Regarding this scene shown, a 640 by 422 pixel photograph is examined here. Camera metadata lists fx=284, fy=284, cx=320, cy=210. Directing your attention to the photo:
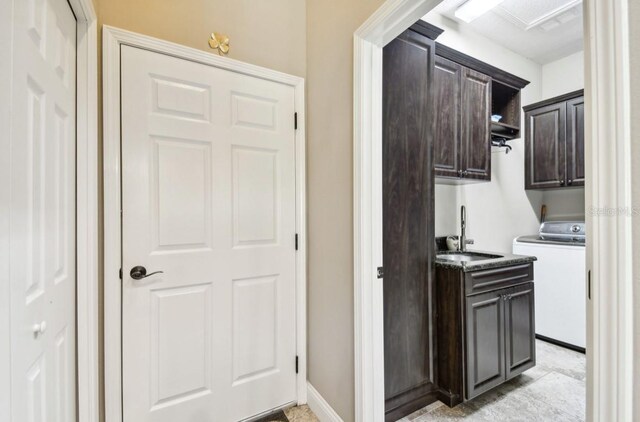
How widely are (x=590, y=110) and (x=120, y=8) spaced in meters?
1.97

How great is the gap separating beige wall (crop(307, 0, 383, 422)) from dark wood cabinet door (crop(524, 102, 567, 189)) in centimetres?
273

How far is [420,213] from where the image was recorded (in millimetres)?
1854

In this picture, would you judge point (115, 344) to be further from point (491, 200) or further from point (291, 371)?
point (491, 200)

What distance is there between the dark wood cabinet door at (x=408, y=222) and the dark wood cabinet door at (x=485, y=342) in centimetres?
24

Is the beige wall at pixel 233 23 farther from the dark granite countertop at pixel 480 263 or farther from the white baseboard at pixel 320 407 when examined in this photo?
the white baseboard at pixel 320 407

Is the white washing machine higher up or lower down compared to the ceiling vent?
lower down

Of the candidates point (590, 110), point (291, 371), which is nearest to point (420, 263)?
point (291, 371)

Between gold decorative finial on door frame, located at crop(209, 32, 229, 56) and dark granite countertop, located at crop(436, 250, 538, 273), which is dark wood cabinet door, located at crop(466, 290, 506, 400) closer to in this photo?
dark granite countertop, located at crop(436, 250, 538, 273)

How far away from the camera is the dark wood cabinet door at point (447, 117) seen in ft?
6.89

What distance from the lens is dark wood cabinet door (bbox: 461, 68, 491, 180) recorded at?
226 centimetres

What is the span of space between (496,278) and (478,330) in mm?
378

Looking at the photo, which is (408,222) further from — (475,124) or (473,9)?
(473,9)

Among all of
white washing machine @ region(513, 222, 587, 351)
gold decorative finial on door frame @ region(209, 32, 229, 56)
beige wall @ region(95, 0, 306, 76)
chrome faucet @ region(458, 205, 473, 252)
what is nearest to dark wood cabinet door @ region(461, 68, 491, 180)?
chrome faucet @ region(458, 205, 473, 252)

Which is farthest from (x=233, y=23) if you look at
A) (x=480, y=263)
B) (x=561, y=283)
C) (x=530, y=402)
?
(x=561, y=283)
